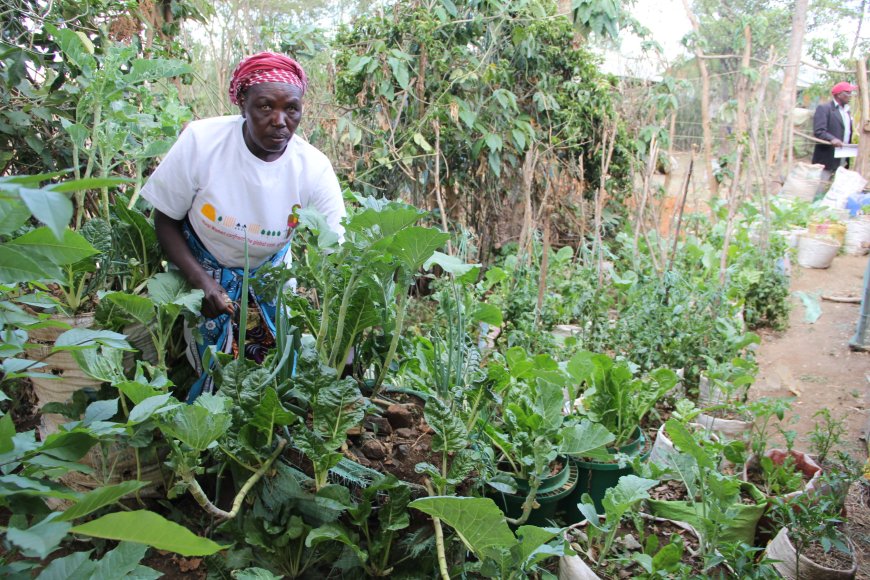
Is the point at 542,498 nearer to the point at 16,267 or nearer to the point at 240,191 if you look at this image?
the point at 240,191

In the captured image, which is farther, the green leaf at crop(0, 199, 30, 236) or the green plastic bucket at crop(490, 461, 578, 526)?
the green plastic bucket at crop(490, 461, 578, 526)

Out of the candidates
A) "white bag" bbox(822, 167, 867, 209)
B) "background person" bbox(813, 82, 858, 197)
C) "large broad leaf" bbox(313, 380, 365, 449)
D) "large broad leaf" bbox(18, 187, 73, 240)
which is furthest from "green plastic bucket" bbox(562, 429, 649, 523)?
"background person" bbox(813, 82, 858, 197)

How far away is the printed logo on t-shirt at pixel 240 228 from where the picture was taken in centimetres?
224

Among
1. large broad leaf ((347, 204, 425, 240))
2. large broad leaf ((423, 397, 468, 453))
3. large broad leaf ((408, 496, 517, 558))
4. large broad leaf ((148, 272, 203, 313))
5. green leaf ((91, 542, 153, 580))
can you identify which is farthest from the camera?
large broad leaf ((148, 272, 203, 313))

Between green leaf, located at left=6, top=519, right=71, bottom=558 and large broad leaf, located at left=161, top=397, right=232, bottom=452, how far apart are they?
Answer: 0.70 metres

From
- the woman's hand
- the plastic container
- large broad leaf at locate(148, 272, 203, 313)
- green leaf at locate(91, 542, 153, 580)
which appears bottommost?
the plastic container

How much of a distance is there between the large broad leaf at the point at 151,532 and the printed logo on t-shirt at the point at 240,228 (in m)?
1.59

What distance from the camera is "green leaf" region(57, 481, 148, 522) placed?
0.73 m

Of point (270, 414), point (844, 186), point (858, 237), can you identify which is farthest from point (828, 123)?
point (270, 414)

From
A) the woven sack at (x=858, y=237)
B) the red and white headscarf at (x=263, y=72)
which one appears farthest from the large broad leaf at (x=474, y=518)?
the woven sack at (x=858, y=237)

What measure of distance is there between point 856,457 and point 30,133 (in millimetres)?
3864

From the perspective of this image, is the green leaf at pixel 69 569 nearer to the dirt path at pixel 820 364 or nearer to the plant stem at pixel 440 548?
the plant stem at pixel 440 548

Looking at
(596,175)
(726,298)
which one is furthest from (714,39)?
(726,298)

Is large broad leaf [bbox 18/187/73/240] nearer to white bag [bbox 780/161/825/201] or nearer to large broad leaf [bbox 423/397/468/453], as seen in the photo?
large broad leaf [bbox 423/397/468/453]
